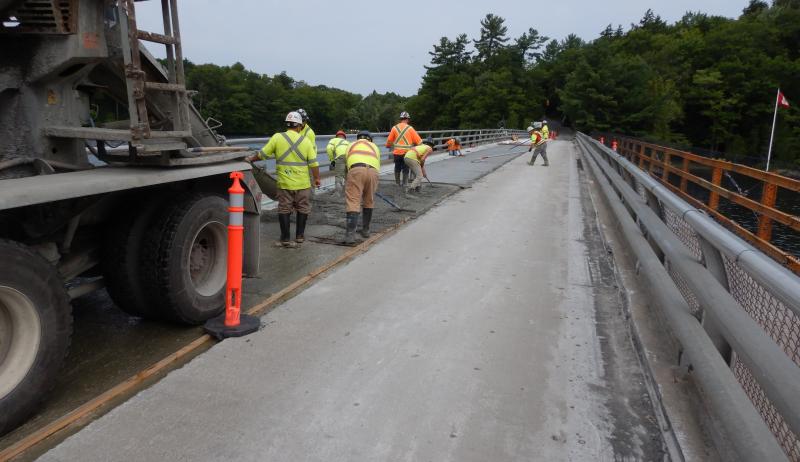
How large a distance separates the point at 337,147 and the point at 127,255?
684 centimetres

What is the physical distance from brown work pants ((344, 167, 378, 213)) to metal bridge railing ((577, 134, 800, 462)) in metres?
3.90

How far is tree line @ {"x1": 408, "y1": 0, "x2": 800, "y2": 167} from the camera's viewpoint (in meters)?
77.7

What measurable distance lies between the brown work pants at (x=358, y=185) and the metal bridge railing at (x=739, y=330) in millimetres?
3897

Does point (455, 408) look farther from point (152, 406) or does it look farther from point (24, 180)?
point (24, 180)

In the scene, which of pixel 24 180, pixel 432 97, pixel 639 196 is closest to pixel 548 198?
pixel 639 196

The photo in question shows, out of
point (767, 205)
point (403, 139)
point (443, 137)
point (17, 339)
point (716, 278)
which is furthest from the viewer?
point (443, 137)

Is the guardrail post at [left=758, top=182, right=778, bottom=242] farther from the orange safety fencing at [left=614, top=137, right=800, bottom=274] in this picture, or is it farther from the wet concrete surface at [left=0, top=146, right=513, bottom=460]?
the wet concrete surface at [left=0, top=146, right=513, bottom=460]

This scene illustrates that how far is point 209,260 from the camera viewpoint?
452 cm

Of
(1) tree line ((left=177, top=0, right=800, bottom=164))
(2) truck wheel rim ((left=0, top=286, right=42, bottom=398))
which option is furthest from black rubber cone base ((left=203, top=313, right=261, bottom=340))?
(1) tree line ((left=177, top=0, right=800, bottom=164))

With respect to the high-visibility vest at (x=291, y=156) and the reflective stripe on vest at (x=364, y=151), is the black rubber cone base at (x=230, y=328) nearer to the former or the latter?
the high-visibility vest at (x=291, y=156)

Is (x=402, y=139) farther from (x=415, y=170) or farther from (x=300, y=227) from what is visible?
(x=300, y=227)

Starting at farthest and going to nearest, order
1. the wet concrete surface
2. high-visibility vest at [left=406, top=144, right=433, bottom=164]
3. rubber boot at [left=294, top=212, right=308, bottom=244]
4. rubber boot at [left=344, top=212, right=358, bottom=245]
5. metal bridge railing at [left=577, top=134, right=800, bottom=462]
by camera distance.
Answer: high-visibility vest at [left=406, top=144, right=433, bottom=164]
rubber boot at [left=344, top=212, right=358, bottom=245]
rubber boot at [left=294, top=212, right=308, bottom=244]
the wet concrete surface
metal bridge railing at [left=577, top=134, right=800, bottom=462]

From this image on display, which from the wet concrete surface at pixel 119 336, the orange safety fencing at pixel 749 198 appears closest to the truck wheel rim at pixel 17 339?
the wet concrete surface at pixel 119 336

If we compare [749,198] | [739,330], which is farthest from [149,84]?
[749,198]
